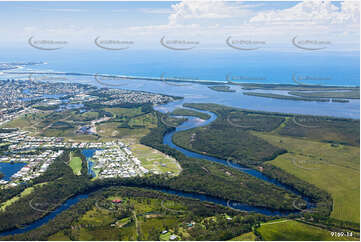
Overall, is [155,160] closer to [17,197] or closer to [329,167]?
[17,197]

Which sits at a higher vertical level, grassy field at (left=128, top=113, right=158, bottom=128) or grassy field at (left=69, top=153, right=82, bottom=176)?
grassy field at (left=128, top=113, right=158, bottom=128)

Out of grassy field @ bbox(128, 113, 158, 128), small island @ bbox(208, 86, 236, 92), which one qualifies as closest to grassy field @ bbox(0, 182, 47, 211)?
grassy field @ bbox(128, 113, 158, 128)

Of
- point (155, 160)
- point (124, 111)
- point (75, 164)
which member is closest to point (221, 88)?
point (124, 111)

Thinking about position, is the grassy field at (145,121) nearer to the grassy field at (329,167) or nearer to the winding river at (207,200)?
the winding river at (207,200)

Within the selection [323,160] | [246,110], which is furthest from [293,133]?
[246,110]

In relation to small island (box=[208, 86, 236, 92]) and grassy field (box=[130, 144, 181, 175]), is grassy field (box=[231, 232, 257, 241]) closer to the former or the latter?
grassy field (box=[130, 144, 181, 175])

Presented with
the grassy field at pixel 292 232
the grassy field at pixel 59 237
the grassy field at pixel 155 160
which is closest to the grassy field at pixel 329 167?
the grassy field at pixel 292 232

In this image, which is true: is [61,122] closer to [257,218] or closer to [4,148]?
[4,148]
